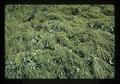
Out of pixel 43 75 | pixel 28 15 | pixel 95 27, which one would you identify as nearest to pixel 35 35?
pixel 28 15

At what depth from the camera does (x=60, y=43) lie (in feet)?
11.1

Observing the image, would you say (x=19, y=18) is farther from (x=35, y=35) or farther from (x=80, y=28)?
(x=80, y=28)

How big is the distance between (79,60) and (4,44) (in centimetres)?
87

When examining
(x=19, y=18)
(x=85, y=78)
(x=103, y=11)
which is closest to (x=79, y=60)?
(x=85, y=78)

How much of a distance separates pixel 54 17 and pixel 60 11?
0.32 feet

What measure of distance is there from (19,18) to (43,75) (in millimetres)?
706

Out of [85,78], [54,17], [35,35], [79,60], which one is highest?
[54,17]

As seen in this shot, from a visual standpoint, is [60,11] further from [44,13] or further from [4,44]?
[4,44]

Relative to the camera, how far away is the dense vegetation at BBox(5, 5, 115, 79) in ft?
11.0

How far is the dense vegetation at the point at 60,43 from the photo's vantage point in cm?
336

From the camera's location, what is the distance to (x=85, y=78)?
3350 millimetres

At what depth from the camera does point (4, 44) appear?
336cm

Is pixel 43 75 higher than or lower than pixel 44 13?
lower
